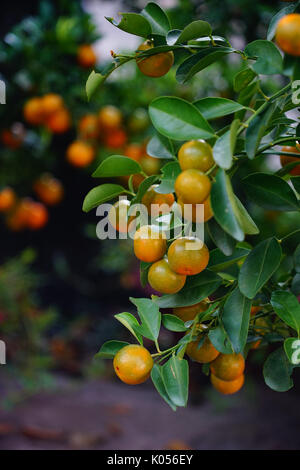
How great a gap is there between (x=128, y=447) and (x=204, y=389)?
1.62 ft

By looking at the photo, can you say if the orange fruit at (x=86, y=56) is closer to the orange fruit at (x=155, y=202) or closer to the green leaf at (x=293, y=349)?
the orange fruit at (x=155, y=202)

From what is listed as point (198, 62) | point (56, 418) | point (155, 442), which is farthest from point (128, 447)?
point (198, 62)

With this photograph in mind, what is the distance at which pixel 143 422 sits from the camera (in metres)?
1.41

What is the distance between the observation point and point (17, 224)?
1.43 meters

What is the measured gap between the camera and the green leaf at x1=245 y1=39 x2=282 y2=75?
28 cm

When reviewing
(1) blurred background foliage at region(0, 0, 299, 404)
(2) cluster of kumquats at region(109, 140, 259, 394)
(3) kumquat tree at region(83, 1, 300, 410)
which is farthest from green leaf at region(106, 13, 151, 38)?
(1) blurred background foliage at region(0, 0, 299, 404)

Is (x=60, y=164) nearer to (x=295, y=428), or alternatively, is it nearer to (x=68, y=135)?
(x=68, y=135)

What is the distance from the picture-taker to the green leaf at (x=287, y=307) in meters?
0.31

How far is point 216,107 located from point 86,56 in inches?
38.8

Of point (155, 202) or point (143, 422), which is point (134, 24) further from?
point (143, 422)

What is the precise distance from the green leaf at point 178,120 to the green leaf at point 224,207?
3 cm

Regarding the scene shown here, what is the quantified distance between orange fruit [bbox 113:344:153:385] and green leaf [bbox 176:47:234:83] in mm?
198

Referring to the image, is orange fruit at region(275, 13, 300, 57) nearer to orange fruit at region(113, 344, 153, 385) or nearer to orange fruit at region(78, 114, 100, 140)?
orange fruit at region(113, 344, 153, 385)

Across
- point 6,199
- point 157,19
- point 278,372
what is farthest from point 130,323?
point 6,199
